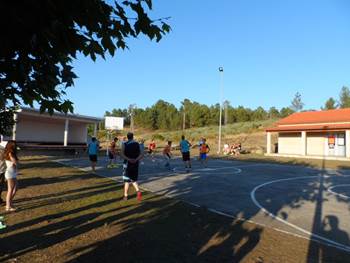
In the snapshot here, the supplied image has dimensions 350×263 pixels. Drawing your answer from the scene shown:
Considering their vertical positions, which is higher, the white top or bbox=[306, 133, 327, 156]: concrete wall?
bbox=[306, 133, 327, 156]: concrete wall

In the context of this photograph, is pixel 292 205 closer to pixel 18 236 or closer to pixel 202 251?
pixel 202 251

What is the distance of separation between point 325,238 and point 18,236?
5579 mm

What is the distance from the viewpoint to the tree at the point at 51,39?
2.65 metres

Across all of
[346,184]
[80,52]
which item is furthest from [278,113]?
[80,52]

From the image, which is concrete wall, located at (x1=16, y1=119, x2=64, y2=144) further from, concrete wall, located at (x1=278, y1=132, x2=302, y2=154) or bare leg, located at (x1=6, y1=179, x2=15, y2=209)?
bare leg, located at (x1=6, y1=179, x2=15, y2=209)

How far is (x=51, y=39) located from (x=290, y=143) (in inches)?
1562

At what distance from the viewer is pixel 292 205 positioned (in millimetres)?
10805

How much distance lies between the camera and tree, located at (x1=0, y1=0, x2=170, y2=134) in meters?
2.65

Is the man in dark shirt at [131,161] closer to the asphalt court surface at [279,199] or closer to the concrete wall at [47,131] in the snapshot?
the asphalt court surface at [279,199]

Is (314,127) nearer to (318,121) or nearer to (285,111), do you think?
(318,121)

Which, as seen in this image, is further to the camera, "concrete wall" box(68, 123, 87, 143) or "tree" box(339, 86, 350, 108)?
"tree" box(339, 86, 350, 108)

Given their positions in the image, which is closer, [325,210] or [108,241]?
[108,241]

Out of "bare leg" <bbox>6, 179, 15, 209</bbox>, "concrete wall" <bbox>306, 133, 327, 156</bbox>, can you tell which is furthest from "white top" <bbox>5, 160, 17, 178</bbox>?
"concrete wall" <bbox>306, 133, 327, 156</bbox>

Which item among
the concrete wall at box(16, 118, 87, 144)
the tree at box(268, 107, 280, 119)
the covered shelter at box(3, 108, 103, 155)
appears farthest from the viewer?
the tree at box(268, 107, 280, 119)
